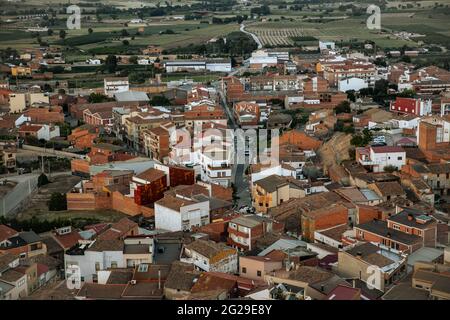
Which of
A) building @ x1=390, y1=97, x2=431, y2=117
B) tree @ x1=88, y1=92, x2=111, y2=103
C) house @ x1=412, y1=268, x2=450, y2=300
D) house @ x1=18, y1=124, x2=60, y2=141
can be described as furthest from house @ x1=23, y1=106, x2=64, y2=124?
house @ x1=412, y1=268, x2=450, y2=300

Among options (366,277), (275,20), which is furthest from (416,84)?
(275,20)

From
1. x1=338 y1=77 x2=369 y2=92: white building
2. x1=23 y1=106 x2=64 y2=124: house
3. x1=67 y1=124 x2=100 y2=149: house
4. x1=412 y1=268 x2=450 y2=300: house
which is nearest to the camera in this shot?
x1=412 y1=268 x2=450 y2=300: house

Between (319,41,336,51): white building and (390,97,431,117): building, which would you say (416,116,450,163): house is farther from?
(319,41,336,51): white building


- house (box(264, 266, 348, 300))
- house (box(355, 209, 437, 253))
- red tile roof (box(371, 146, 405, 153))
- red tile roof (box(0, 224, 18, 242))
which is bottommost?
red tile roof (box(0, 224, 18, 242))

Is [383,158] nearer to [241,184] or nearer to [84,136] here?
[241,184]

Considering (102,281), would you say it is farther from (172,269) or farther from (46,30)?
(46,30)

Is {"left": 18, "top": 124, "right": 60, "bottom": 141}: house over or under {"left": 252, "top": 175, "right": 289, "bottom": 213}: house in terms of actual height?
under
